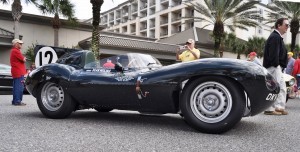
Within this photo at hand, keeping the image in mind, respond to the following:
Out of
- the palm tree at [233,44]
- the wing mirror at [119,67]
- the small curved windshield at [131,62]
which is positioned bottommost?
the wing mirror at [119,67]

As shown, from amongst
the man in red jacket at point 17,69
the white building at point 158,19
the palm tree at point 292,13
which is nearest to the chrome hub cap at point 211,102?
the man in red jacket at point 17,69

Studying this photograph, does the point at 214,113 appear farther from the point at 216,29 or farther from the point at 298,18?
the point at 298,18

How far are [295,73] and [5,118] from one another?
9.25m

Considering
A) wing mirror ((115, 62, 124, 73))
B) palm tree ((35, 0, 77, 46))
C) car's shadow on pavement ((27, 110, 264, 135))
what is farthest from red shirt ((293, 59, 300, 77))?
palm tree ((35, 0, 77, 46))

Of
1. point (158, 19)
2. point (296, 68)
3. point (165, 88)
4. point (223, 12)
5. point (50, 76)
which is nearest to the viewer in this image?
point (165, 88)

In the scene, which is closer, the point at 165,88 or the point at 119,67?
the point at 165,88

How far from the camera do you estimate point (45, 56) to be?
7.38 m

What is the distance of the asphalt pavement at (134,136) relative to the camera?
315 cm

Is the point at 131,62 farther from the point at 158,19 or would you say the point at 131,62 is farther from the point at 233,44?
the point at 158,19

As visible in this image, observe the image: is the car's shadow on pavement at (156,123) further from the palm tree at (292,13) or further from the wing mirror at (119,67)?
the palm tree at (292,13)

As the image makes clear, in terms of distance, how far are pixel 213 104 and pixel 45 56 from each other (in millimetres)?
4745

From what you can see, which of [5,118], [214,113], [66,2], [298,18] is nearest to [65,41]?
[66,2]

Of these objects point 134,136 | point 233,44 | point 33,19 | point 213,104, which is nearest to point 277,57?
point 213,104

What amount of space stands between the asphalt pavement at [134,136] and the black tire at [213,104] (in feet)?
0.45
